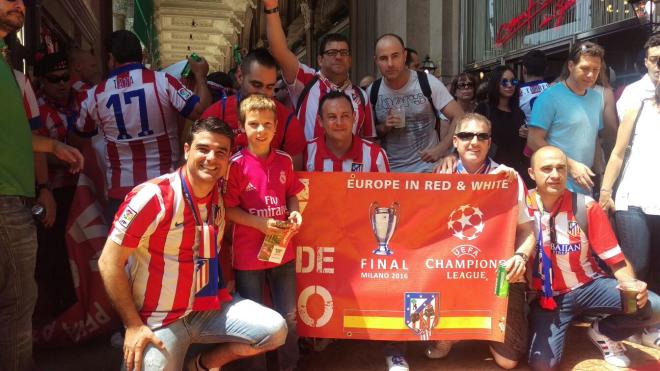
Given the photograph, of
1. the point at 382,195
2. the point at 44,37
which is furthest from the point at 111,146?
the point at 44,37

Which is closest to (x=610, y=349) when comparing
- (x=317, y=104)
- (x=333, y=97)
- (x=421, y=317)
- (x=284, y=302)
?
(x=421, y=317)

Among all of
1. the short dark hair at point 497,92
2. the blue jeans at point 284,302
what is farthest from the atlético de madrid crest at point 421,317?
the short dark hair at point 497,92

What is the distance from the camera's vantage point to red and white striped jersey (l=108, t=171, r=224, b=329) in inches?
123

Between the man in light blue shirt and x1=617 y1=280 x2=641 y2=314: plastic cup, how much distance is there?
2.72 feet

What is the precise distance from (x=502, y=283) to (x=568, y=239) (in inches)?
22.7

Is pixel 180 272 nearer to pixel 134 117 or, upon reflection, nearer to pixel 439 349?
pixel 134 117

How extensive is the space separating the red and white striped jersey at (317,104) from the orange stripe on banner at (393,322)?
1.36 meters

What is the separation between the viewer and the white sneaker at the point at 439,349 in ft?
13.6

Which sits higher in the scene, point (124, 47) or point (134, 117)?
point (124, 47)

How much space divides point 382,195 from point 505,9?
8.31 metres

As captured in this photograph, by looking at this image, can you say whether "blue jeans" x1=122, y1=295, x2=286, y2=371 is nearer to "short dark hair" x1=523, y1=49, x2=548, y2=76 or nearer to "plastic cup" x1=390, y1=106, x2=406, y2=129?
"plastic cup" x1=390, y1=106, x2=406, y2=129

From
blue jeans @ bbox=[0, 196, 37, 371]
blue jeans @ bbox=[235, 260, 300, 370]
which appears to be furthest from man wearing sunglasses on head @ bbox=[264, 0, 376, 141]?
blue jeans @ bbox=[0, 196, 37, 371]

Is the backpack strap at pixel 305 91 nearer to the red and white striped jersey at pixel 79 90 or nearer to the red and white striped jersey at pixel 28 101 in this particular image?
the red and white striped jersey at pixel 79 90

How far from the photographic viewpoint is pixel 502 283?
394 centimetres
